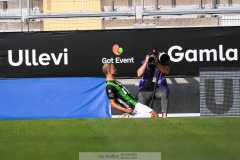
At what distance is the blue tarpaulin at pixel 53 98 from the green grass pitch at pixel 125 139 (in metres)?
6.34

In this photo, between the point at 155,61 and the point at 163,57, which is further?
the point at 163,57

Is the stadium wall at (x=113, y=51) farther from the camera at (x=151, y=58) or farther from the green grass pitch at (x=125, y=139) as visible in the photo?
the green grass pitch at (x=125, y=139)

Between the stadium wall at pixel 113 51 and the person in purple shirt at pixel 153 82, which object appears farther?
the stadium wall at pixel 113 51

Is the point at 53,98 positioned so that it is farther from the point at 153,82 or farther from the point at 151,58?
the point at 151,58

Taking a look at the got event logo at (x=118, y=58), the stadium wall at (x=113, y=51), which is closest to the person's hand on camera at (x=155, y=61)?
the stadium wall at (x=113, y=51)

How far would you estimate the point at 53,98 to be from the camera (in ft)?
65.0

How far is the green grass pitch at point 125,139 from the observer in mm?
8344

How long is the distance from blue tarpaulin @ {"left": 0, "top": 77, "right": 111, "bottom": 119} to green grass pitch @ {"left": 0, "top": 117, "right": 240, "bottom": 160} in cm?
634

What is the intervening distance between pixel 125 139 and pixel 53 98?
33.3 ft

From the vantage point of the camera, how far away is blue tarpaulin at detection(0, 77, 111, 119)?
19641 mm

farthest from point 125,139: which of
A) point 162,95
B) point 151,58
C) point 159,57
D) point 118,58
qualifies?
point 118,58

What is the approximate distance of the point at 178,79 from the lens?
2223 cm

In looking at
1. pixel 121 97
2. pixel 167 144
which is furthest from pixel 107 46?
pixel 167 144

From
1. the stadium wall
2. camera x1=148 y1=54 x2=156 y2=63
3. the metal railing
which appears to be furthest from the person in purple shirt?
the metal railing
